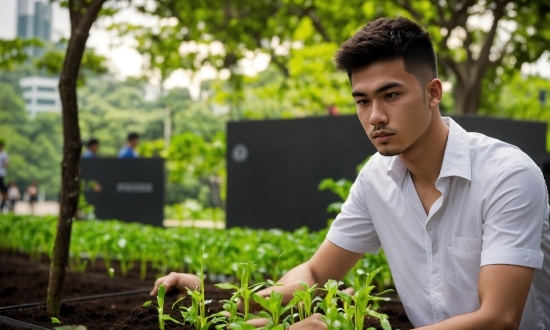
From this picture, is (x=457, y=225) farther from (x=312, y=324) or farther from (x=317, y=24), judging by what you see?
(x=317, y=24)

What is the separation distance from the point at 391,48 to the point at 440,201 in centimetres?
52

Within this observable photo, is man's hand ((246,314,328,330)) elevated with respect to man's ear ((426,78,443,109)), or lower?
lower

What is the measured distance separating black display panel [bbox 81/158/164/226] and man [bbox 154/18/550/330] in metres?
7.75

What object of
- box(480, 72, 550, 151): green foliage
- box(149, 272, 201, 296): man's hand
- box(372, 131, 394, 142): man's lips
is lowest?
box(149, 272, 201, 296): man's hand

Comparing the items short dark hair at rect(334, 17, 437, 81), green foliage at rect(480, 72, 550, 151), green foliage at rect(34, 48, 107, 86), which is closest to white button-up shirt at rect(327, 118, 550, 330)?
short dark hair at rect(334, 17, 437, 81)

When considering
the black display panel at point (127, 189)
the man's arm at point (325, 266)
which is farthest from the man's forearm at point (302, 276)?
the black display panel at point (127, 189)

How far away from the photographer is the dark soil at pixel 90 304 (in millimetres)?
2068

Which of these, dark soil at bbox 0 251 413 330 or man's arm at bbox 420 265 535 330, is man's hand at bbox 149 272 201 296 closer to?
dark soil at bbox 0 251 413 330

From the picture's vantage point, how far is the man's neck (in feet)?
6.98

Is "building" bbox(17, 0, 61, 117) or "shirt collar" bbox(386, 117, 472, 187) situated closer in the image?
"shirt collar" bbox(386, 117, 472, 187)

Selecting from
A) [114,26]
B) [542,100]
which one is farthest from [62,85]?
[542,100]

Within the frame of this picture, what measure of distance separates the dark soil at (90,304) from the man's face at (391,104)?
0.79m

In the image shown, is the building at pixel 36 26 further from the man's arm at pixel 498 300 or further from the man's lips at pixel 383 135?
the man's arm at pixel 498 300

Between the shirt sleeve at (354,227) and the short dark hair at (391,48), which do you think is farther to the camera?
the shirt sleeve at (354,227)
